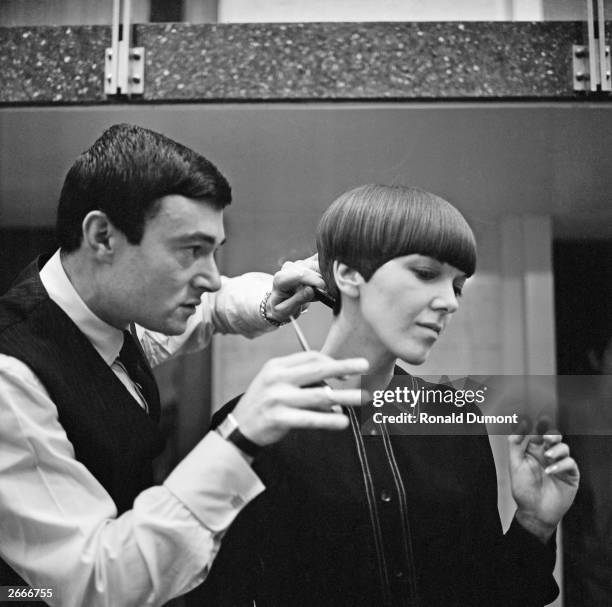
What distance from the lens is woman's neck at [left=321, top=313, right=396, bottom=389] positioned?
5.35 ft

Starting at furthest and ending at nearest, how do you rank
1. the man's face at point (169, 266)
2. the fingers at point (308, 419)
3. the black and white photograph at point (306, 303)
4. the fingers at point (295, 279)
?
the fingers at point (295, 279)
the man's face at point (169, 266)
the black and white photograph at point (306, 303)
the fingers at point (308, 419)

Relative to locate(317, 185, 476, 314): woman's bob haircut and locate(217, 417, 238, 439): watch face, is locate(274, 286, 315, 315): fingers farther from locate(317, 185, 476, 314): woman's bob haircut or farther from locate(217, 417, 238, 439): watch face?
locate(217, 417, 238, 439): watch face

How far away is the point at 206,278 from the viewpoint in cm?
159

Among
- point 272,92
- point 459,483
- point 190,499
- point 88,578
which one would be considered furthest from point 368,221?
A: point 88,578

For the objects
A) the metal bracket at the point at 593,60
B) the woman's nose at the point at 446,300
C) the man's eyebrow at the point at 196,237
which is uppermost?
the metal bracket at the point at 593,60

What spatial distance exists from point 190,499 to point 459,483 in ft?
2.07

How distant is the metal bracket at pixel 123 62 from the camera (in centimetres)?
188

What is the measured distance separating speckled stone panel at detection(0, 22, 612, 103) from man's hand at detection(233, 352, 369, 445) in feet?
2.80

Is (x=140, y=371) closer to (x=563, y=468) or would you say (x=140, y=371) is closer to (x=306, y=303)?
(x=306, y=303)

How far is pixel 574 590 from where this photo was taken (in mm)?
1692

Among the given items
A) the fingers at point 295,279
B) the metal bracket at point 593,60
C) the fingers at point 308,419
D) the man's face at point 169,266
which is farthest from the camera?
the metal bracket at point 593,60

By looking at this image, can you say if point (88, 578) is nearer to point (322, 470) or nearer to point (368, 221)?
point (322, 470)

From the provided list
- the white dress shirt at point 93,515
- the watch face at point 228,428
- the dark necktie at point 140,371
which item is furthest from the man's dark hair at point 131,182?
the watch face at point 228,428

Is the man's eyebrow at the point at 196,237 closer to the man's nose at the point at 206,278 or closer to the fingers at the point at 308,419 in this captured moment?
the man's nose at the point at 206,278
